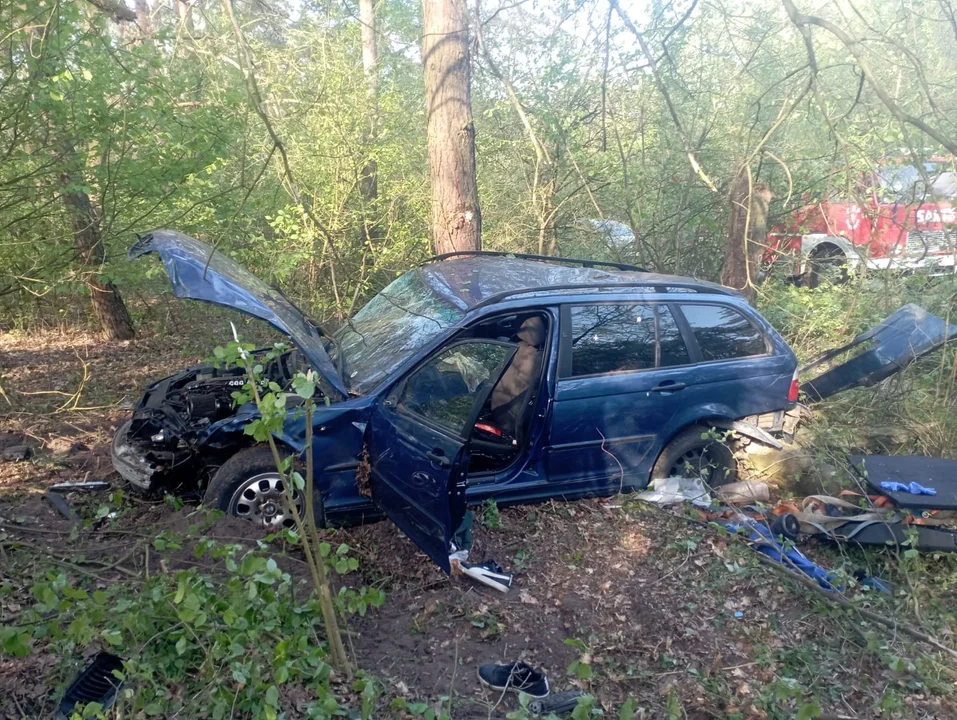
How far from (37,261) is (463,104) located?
4314 millimetres

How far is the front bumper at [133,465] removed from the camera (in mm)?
4352

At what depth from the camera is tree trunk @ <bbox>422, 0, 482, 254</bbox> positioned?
696cm

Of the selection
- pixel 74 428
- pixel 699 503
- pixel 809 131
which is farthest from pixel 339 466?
pixel 809 131

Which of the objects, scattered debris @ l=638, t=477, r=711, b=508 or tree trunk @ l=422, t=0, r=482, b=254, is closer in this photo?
scattered debris @ l=638, t=477, r=711, b=508

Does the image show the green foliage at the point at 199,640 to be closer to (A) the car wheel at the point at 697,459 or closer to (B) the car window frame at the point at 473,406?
(B) the car window frame at the point at 473,406

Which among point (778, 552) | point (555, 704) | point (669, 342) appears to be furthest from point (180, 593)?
point (669, 342)

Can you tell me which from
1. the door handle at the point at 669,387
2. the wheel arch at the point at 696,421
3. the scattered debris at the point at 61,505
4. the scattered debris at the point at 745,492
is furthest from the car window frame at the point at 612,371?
the scattered debris at the point at 61,505

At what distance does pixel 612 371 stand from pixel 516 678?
2.22 metres

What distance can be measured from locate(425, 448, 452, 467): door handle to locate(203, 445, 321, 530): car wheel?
84cm

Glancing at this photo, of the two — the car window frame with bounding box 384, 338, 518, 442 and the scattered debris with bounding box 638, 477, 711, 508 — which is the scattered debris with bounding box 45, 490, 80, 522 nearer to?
the car window frame with bounding box 384, 338, 518, 442

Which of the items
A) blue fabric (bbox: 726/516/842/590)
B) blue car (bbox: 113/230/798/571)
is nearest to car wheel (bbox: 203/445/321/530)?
blue car (bbox: 113/230/798/571)

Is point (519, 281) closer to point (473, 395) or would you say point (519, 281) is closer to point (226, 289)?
point (473, 395)

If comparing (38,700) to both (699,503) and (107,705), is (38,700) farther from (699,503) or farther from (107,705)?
(699,503)

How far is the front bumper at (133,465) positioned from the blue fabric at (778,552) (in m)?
3.70
